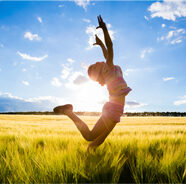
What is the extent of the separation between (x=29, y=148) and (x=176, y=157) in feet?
6.14

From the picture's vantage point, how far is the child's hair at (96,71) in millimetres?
2377

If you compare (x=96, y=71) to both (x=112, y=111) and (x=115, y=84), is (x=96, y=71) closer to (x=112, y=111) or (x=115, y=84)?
(x=115, y=84)

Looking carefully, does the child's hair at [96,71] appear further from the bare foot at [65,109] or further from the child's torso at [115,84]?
the bare foot at [65,109]

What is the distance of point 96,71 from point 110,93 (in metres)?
0.36

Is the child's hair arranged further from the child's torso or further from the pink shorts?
the pink shorts

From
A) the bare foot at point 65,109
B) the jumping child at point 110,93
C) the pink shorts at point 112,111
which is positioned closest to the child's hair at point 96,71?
the jumping child at point 110,93

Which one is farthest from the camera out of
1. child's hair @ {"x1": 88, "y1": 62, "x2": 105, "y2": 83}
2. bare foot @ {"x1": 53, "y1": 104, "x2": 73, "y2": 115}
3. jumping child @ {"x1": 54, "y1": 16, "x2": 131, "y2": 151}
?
bare foot @ {"x1": 53, "y1": 104, "x2": 73, "y2": 115}

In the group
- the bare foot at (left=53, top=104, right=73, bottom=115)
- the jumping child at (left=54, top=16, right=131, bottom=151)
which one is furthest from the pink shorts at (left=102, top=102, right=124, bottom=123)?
the bare foot at (left=53, top=104, right=73, bottom=115)

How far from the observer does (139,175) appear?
171cm

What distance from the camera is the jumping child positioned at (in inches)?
86.4

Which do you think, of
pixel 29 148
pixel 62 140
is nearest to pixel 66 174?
pixel 29 148

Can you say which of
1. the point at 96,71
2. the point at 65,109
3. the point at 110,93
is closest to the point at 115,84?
the point at 110,93

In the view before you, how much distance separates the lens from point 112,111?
2.22 m

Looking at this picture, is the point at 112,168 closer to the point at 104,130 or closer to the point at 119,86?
the point at 104,130
